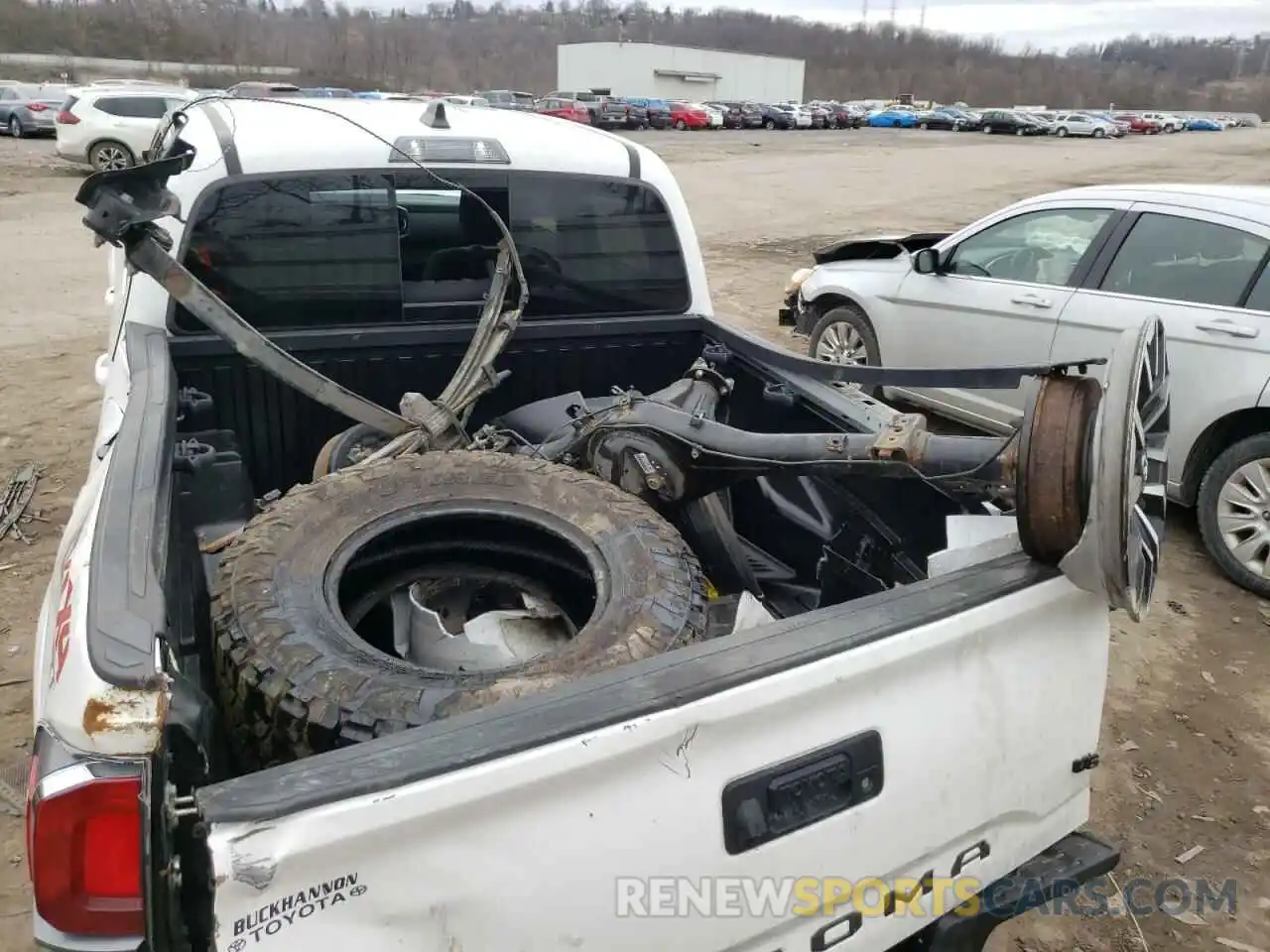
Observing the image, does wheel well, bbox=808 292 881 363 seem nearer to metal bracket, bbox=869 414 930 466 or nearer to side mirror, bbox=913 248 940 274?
side mirror, bbox=913 248 940 274

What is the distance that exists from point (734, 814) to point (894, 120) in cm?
6069

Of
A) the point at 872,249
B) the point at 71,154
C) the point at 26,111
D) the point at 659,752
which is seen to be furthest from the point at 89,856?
the point at 26,111

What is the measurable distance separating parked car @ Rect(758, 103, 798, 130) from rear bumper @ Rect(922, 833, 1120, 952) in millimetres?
48129

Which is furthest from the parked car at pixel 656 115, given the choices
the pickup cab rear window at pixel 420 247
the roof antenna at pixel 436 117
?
the pickup cab rear window at pixel 420 247

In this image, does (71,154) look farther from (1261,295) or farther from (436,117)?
(1261,295)

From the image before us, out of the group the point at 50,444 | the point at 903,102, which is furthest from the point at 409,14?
the point at 50,444

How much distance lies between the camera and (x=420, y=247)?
360 cm

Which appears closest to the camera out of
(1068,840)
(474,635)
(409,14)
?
(1068,840)

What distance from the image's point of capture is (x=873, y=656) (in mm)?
1679

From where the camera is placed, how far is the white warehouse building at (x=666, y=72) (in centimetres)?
7375

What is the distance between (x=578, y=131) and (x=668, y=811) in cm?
300

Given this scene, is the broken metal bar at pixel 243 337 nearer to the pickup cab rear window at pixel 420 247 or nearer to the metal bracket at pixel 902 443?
the pickup cab rear window at pixel 420 247

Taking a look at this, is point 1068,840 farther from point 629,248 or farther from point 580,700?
point 629,248

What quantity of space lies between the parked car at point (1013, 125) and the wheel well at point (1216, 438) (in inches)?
2014
